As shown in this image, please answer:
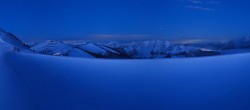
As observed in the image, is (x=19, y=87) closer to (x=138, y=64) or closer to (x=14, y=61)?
(x=14, y=61)

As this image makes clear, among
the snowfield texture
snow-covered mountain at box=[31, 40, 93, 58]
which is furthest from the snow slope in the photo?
snow-covered mountain at box=[31, 40, 93, 58]

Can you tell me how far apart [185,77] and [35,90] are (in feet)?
5.01

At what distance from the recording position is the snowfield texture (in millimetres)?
2754

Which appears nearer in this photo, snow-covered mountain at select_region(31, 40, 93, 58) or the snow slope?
the snow slope

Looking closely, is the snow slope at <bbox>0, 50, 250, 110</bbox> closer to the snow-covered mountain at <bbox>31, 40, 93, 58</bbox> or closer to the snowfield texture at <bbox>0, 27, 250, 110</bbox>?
the snowfield texture at <bbox>0, 27, 250, 110</bbox>

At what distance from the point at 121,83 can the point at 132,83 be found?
121 mm

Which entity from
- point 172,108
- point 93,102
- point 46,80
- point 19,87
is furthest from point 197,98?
point 19,87

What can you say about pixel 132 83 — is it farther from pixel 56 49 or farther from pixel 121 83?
pixel 56 49

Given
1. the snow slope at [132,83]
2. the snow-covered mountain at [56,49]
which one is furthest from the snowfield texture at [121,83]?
the snow-covered mountain at [56,49]

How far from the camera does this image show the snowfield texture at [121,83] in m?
2.75

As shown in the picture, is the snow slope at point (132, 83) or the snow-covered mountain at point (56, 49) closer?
the snow slope at point (132, 83)

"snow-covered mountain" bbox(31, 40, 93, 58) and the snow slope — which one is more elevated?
"snow-covered mountain" bbox(31, 40, 93, 58)

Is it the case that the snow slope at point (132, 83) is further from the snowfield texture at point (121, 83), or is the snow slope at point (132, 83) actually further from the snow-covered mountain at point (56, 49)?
the snow-covered mountain at point (56, 49)

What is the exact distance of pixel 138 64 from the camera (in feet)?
11.5
